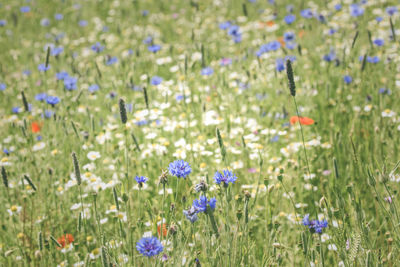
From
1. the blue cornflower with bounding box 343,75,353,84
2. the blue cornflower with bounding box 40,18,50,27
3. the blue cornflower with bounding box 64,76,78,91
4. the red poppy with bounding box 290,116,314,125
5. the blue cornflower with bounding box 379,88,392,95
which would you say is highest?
the blue cornflower with bounding box 40,18,50,27

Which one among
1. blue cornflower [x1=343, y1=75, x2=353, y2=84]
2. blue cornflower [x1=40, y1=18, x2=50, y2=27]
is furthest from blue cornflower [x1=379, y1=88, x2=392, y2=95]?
blue cornflower [x1=40, y1=18, x2=50, y2=27]

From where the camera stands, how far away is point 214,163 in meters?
2.39

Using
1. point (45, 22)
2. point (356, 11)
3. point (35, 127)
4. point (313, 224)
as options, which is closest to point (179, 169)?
point (313, 224)

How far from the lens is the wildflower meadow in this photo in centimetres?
143

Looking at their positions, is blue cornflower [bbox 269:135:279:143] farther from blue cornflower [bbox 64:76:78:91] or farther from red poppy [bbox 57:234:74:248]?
blue cornflower [bbox 64:76:78:91]

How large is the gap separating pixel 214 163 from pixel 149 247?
120 cm

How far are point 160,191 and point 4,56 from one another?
144 inches

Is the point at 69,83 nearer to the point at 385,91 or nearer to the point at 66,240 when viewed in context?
the point at 66,240

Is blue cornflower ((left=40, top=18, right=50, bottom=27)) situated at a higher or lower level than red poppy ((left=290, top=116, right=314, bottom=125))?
higher

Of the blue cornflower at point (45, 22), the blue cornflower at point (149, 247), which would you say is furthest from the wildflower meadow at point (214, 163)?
the blue cornflower at point (45, 22)

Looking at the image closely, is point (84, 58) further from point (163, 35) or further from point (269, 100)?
point (269, 100)

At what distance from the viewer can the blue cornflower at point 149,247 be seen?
120cm

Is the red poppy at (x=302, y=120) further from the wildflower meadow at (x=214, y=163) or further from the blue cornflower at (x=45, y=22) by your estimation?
the blue cornflower at (x=45, y=22)

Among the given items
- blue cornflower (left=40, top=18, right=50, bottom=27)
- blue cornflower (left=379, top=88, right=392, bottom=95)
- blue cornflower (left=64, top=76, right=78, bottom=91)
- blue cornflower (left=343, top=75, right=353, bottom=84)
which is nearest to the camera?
blue cornflower (left=379, top=88, right=392, bottom=95)
